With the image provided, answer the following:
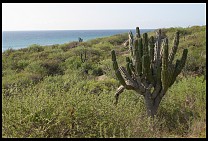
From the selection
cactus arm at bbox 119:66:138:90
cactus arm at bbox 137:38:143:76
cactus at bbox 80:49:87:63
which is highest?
cactus arm at bbox 137:38:143:76

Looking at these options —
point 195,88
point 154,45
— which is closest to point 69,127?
point 154,45

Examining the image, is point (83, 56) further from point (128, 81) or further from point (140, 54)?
point (128, 81)

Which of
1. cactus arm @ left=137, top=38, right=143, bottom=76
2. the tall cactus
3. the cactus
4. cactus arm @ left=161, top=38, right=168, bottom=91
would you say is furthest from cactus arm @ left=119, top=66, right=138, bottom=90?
the cactus

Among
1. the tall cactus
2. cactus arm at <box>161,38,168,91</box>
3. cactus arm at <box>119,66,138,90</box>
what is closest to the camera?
cactus arm at <box>161,38,168,91</box>

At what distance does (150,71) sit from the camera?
316 inches

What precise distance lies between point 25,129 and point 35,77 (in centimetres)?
1325

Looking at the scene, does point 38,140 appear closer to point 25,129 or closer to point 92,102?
point 25,129

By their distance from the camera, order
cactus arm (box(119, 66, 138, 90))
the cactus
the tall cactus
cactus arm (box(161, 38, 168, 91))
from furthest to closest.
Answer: the cactus
cactus arm (box(119, 66, 138, 90))
the tall cactus
cactus arm (box(161, 38, 168, 91))

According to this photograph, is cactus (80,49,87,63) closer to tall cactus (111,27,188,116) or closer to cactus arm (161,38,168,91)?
tall cactus (111,27,188,116)

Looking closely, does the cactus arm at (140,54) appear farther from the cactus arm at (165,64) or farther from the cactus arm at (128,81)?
the cactus arm at (165,64)

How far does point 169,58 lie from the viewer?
26.8 feet

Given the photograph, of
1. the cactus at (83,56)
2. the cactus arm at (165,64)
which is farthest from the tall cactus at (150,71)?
the cactus at (83,56)

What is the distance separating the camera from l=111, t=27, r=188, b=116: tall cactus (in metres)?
7.78

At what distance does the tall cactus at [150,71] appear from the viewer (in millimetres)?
7784
